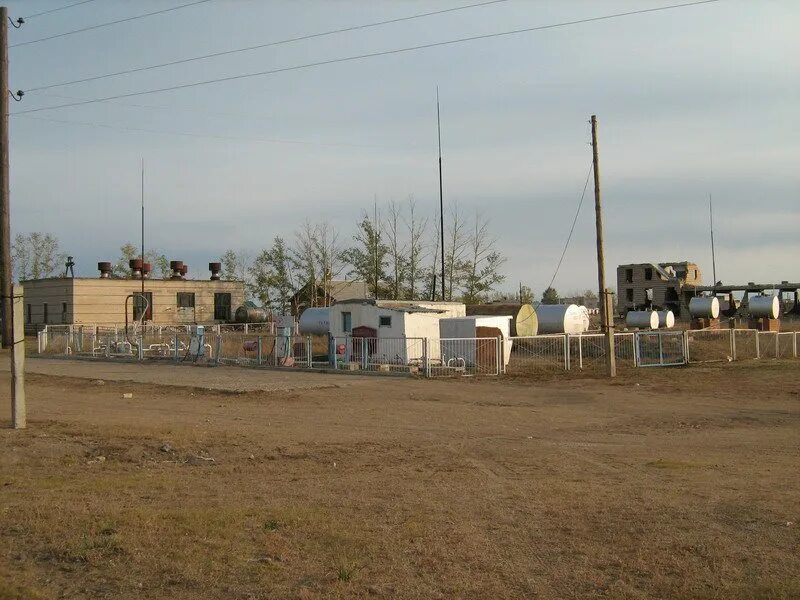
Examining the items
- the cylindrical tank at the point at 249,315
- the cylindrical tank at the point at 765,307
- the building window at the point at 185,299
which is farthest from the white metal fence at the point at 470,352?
the building window at the point at 185,299

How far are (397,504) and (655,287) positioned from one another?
63.5 m

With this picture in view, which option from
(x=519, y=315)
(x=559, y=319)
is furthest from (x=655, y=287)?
(x=519, y=315)

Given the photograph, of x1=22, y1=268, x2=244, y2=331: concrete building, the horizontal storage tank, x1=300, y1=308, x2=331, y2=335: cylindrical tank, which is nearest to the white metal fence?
x1=300, y1=308, x2=331, y2=335: cylindrical tank

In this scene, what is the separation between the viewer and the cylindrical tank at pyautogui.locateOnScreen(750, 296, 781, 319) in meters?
53.8

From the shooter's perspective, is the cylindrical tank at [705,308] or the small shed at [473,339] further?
the cylindrical tank at [705,308]

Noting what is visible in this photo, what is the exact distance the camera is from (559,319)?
42625 millimetres

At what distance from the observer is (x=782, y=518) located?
7816mm

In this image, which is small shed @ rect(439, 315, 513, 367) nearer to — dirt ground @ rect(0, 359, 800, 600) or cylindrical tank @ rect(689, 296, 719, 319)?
dirt ground @ rect(0, 359, 800, 600)

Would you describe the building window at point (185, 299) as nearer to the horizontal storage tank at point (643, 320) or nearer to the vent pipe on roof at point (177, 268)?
the vent pipe on roof at point (177, 268)

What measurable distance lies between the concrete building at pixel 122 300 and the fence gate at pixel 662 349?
3826 cm

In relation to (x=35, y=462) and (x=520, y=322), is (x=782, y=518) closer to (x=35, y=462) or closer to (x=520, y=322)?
(x=35, y=462)

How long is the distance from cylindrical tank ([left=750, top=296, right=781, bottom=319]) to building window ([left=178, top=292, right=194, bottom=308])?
138 ft

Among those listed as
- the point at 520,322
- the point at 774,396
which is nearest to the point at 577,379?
the point at 774,396

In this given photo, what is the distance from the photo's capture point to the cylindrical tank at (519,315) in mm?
39312
